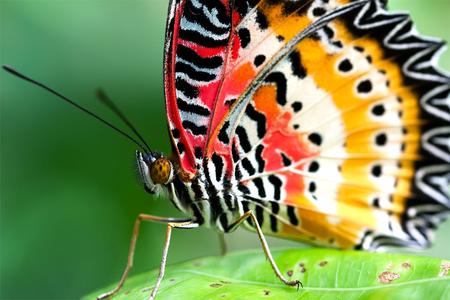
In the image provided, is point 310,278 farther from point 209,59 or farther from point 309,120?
point 209,59

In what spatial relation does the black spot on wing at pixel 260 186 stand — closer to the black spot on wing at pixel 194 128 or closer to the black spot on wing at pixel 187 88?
the black spot on wing at pixel 194 128

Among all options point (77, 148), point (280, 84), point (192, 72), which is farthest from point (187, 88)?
point (77, 148)

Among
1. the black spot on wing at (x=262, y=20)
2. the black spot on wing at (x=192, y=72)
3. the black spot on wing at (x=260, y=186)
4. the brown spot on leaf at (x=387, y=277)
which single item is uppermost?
the black spot on wing at (x=262, y=20)

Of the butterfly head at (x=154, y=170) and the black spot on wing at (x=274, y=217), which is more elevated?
the butterfly head at (x=154, y=170)

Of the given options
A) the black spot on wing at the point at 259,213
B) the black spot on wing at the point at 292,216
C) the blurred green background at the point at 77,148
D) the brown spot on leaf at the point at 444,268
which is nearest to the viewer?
the brown spot on leaf at the point at 444,268

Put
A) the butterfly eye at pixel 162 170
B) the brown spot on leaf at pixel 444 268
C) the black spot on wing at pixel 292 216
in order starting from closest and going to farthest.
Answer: the brown spot on leaf at pixel 444 268
the butterfly eye at pixel 162 170
the black spot on wing at pixel 292 216

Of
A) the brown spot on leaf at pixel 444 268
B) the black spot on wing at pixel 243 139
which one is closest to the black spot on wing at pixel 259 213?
the black spot on wing at pixel 243 139

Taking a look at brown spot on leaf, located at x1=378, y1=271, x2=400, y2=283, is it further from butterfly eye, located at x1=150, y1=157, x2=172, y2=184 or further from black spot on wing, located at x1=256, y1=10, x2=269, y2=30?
black spot on wing, located at x1=256, y1=10, x2=269, y2=30
